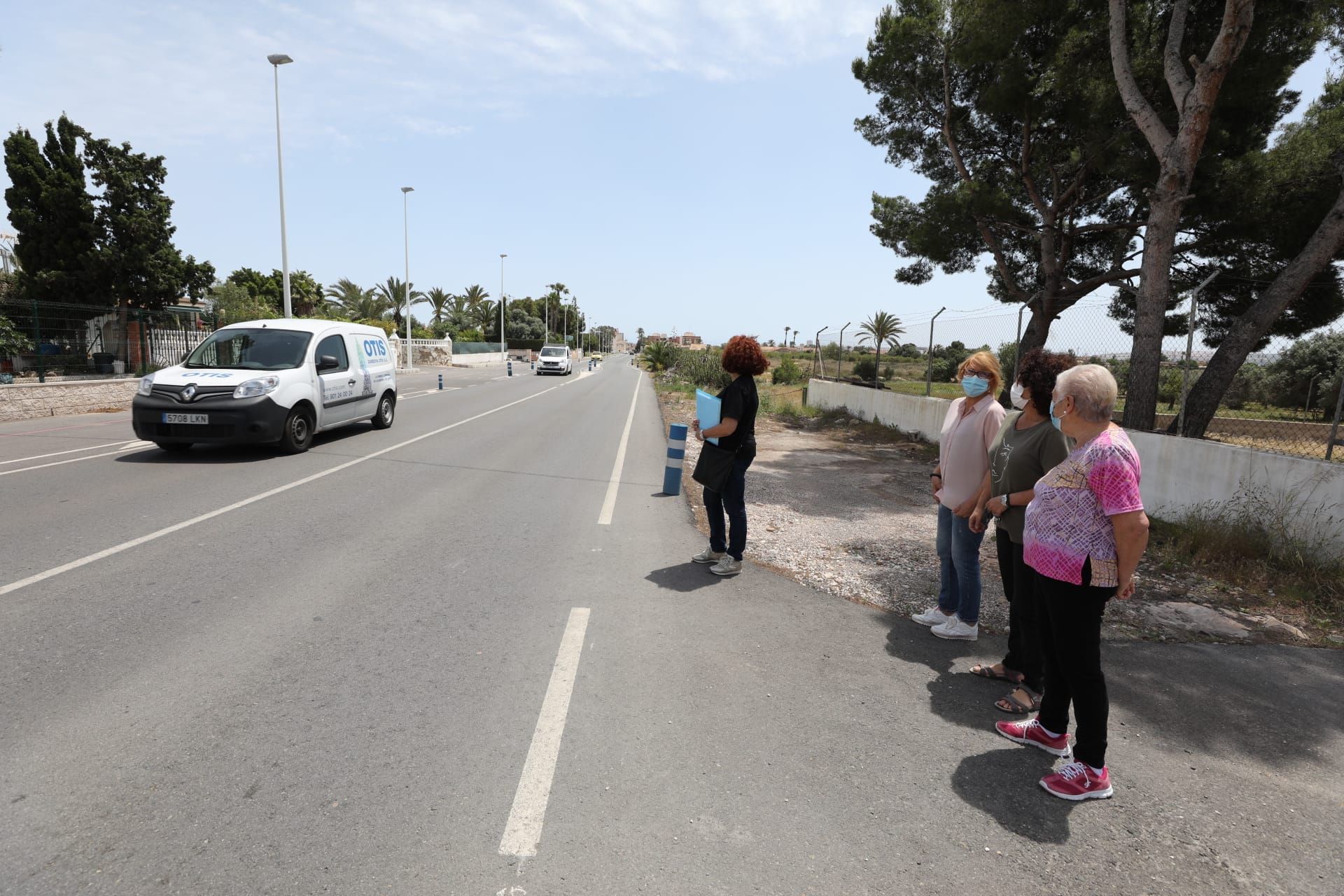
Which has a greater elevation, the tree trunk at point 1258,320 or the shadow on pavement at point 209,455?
the tree trunk at point 1258,320

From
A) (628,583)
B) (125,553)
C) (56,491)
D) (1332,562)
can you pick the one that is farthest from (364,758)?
(1332,562)

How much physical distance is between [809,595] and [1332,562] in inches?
178

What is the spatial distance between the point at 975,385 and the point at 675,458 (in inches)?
171

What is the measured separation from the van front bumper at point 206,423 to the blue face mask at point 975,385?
28.7 ft

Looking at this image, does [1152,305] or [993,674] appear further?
[1152,305]

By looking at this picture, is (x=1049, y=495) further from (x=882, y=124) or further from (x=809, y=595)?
(x=882, y=124)

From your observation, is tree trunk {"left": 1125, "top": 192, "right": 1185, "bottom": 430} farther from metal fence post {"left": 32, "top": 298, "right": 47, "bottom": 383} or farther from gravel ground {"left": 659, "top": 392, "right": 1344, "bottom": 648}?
metal fence post {"left": 32, "top": 298, "right": 47, "bottom": 383}

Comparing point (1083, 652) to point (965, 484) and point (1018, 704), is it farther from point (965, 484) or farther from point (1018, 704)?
point (965, 484)

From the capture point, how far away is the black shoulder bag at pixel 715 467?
5023mm

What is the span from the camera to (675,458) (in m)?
8.01

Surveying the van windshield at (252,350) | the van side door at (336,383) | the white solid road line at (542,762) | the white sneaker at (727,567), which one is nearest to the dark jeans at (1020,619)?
the white sneaker at (727,567)

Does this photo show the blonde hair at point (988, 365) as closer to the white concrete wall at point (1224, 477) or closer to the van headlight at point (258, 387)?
the white concrete wall at point (1224, 477)

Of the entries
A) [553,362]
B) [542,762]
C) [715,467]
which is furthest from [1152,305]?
[553,362]

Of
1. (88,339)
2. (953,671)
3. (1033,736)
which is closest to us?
(1033,736)
